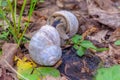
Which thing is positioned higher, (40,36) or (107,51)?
(40,36)

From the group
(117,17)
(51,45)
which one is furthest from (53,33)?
(117,17)

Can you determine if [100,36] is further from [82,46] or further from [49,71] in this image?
[49,71]

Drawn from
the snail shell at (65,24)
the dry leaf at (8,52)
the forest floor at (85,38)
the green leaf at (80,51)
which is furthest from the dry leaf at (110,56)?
the dry leaf at (8,52)

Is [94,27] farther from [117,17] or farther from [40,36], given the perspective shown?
[40,36]

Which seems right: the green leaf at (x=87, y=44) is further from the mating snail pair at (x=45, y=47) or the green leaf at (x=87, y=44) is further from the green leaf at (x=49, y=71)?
the green leaf at (x=49, y=71)

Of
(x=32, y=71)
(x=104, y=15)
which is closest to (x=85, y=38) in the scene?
(x=104, y=15)

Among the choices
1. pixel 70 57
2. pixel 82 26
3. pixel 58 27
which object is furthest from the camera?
pixel 82 26
